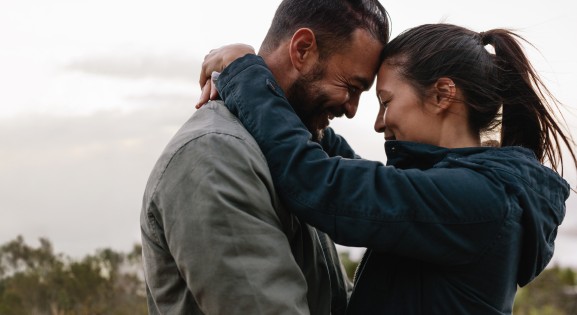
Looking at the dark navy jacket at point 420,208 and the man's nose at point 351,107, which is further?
the man's nose at point 351,107

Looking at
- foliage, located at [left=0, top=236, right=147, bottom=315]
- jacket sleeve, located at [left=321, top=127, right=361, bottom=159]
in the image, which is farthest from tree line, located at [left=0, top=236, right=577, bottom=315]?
jacket sleeve, located at [left=321, top=127, right=361, bottom=159]

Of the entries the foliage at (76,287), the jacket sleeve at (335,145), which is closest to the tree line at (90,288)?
the foliage at (76,287)

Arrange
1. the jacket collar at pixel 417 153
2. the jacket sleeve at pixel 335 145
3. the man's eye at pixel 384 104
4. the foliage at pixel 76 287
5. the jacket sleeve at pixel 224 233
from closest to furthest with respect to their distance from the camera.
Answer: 1. the jacket sleeve at pixel 224 233
2. the jacket collar at pixel 417 153
3. the man's eye at pixel 384 104
4. the jacket sleeve at pixel 335 145
5. the foliage at pixel 76 287

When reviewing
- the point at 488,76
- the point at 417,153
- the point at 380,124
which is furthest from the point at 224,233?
the point at 488,76

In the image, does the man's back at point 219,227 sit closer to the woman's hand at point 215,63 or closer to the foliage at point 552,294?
the woman's hand at point 215,63

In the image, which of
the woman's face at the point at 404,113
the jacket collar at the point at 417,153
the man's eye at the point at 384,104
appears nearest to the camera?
the jacket collar at the point at 417,153

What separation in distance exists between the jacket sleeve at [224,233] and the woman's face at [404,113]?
0.62 metres

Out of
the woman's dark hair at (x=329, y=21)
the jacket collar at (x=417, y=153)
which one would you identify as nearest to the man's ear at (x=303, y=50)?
the woman's dark hair at (x=329, y=21)

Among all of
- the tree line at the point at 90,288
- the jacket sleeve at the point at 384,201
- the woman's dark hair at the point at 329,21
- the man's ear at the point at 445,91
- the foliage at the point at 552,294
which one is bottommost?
the foliage at the point at 552,294

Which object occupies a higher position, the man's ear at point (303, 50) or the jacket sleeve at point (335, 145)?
the man's ear at point (303, 50)

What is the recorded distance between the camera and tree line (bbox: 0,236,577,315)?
8867 mm

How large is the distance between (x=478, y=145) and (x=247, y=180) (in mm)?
869

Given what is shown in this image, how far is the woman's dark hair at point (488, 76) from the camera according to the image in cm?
232

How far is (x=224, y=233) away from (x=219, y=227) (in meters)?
0.02
